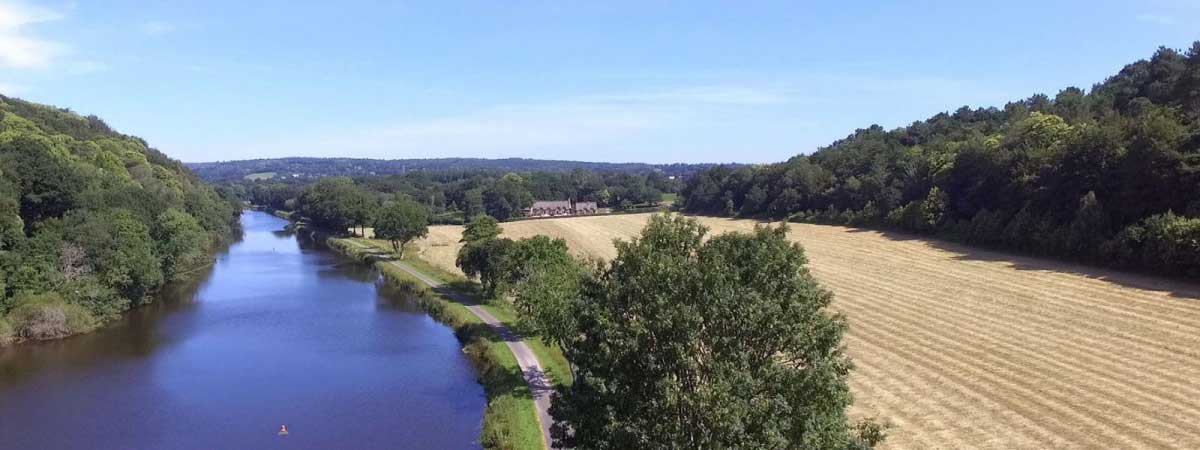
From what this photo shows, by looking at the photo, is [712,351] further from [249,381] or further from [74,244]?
[74,244]

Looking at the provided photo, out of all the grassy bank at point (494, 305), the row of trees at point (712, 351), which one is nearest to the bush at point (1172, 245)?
the grassy bank at point (494, 305)

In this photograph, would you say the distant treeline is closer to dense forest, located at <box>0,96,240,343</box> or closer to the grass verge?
dense forest, located at <box>0,96,240,343</box>

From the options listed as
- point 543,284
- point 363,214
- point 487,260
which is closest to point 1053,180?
point 543,284

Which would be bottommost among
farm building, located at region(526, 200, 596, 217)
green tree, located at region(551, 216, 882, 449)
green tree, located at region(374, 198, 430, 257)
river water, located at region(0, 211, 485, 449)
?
river water, located at region(0, 211, 485, 449)

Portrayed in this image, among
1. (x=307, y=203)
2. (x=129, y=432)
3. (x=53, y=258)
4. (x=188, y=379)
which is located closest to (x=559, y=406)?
(x=129, y=432)

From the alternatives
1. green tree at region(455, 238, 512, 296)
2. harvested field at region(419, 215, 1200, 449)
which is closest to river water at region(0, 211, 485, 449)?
green tree at region(455, 238, 512, 296)

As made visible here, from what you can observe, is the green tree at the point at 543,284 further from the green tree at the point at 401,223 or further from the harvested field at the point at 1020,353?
the green tree at the point at 401,223

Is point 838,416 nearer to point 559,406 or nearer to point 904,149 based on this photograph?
point 559,406
